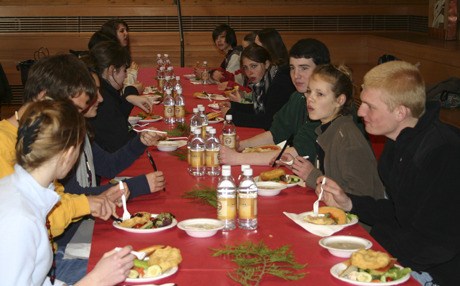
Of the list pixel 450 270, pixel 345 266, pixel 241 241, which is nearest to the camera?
pixel 345 266

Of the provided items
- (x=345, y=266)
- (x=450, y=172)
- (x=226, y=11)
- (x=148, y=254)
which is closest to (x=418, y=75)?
(x=450, y=172)

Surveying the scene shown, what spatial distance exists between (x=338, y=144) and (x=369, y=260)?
132 cm

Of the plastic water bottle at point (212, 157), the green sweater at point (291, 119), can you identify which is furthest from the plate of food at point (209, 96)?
the plastic water bottle at point (212, 157)

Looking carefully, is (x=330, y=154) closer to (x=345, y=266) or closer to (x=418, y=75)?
(x=418, y=75)

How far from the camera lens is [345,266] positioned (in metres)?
2.32

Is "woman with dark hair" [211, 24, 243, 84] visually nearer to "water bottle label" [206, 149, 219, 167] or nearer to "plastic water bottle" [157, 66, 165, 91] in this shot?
"plastic water bottle" [157, 66, 165, 91]

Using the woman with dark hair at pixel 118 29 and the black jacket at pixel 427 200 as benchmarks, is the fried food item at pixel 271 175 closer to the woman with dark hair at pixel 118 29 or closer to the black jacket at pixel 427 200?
the black jacket at pixel 427 200

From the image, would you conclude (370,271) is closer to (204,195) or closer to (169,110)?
(204,195)

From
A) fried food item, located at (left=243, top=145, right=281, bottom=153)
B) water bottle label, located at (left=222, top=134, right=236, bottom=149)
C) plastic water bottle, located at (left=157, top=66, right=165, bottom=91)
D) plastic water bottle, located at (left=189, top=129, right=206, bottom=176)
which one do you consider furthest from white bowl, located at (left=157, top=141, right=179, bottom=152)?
Result: plastic water bottle, located at (left=157, top=66, right=165, bottom=91)

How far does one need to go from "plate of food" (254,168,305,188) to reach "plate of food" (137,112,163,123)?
1.92m

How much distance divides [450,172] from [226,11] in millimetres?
9335

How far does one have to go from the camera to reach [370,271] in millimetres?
2256

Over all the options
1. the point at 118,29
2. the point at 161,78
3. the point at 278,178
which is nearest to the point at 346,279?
the point at 278,178

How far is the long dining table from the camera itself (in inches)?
90.2
